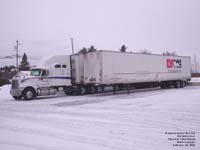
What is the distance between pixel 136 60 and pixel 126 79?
7.33 feet

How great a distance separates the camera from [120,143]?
696cm

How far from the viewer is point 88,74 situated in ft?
74.8

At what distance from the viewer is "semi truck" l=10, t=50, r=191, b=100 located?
21.1 metres

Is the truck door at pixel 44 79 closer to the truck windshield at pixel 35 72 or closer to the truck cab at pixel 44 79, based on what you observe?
the truck cab at pixel 44 79

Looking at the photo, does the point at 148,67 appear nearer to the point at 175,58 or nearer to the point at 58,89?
the point at 175,58

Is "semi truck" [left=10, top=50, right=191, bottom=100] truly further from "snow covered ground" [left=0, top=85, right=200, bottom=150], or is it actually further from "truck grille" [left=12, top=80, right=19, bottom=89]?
"snow covered ground" [left=0, top=85, right=200, bottom=150]

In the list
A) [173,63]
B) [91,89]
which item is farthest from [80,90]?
[173,63]

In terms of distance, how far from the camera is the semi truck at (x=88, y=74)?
2112 cm

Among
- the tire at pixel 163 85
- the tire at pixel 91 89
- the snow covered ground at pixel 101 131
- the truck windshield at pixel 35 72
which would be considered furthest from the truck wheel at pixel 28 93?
the tire at pixel 163 85

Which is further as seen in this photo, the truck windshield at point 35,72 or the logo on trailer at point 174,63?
the logo on trailer at point 174,63

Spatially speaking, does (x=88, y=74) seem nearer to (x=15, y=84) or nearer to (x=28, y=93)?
(x=28, y=93)

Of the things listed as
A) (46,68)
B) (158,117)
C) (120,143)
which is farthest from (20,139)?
(46,68)

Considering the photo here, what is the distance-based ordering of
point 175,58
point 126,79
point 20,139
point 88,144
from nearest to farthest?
1. point 88,144
2. point 20,139
3. point 126,79
4. point 175,58

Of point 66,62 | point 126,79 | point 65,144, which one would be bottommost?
point 65,144
